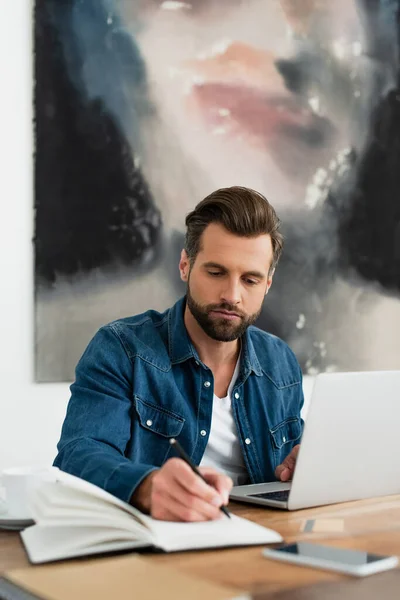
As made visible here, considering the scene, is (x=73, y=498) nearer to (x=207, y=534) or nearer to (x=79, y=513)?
(x=79, y=513)

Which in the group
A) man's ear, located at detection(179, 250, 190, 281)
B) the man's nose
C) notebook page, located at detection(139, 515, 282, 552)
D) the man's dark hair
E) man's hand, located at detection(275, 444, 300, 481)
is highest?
the man's dark hair

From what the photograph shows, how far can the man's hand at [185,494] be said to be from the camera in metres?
1.36

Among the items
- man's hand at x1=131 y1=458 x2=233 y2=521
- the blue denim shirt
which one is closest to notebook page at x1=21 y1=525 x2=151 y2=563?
man's hand at x1=131 y1=458 x2=233 y2=521

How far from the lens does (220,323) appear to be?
205 cm

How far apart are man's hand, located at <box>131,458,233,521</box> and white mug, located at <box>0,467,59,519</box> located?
0.21 meters

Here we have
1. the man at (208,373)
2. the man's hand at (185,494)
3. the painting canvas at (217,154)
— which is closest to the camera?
the man's hand at (185,494)

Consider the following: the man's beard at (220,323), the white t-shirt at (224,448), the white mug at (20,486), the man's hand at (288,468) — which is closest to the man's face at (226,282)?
the man's beard at (220,323)

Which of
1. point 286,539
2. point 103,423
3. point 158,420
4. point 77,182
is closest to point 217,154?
point 77,182

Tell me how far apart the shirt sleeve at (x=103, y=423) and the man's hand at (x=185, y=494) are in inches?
3.4

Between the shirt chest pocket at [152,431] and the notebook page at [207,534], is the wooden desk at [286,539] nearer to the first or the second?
the notebook page at [207,534]

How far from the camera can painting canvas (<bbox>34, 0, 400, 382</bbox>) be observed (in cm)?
278

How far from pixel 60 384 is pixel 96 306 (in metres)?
0.28

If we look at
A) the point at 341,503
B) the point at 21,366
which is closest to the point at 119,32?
the point at 21,366

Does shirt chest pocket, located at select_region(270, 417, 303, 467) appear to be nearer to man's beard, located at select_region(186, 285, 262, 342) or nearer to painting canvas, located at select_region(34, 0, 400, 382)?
man's beard, located at select_region(186, 285, 262, 342)
